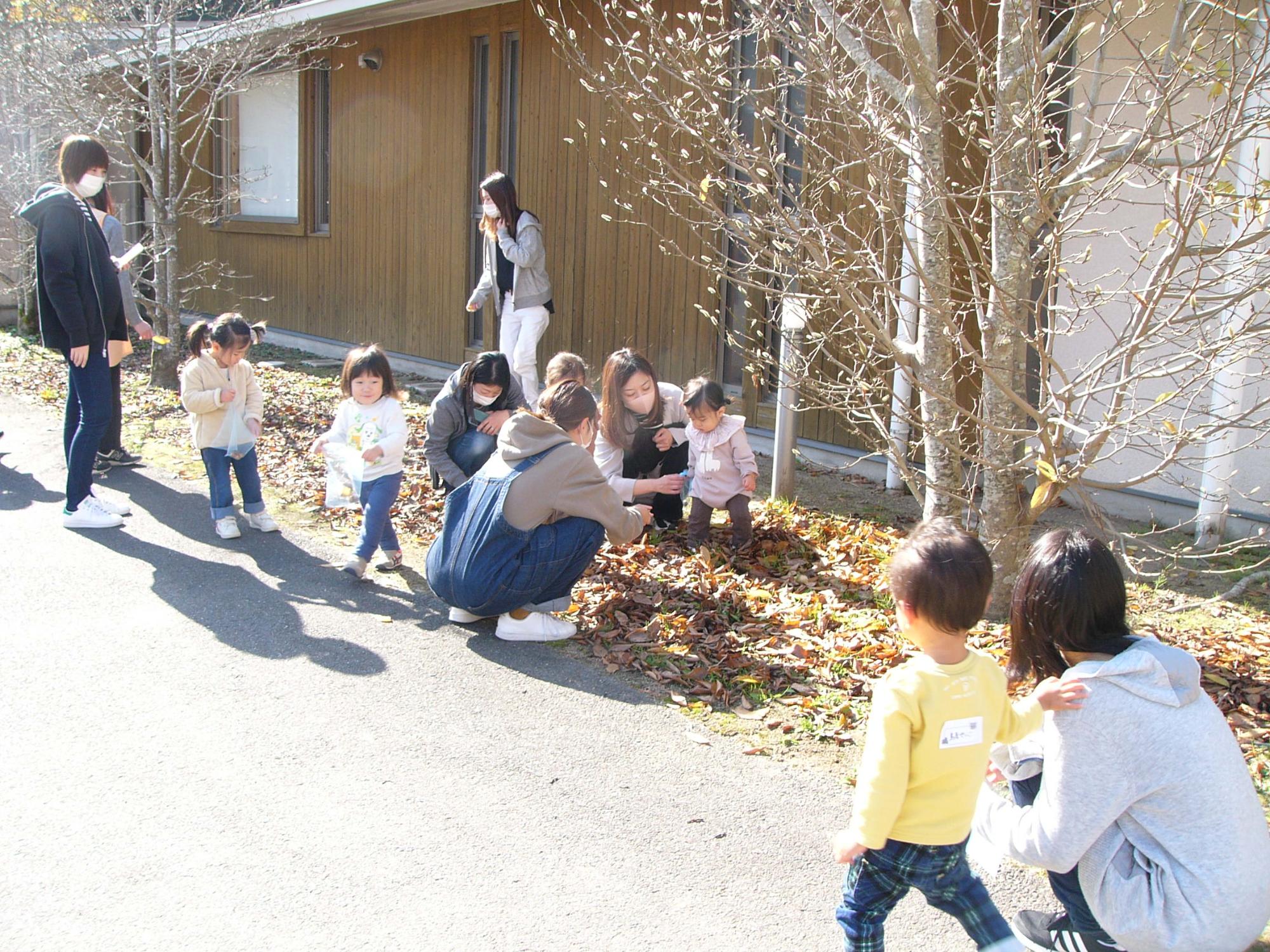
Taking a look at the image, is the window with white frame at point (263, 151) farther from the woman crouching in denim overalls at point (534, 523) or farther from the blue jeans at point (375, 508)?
the woman crouching in denim overalls at point (534, 523)

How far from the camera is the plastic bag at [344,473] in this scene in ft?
19.3

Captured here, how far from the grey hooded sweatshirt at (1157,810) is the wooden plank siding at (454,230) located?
208 inches

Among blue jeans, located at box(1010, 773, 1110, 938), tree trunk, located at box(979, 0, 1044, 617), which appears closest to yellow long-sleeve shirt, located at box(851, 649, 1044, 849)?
blue jeans, located at box(1010, 773, 1110, 938)

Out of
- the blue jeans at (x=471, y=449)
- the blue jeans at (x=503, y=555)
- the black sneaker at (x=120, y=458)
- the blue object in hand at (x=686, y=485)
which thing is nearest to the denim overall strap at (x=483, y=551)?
the blue jeans at (x=503, y=555)

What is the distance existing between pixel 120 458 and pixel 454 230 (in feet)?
15.1

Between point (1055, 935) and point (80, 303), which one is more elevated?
point (80, 303)

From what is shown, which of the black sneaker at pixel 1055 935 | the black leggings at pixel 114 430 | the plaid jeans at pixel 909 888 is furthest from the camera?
the black leggings at pixel 114 430

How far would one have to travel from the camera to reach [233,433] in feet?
21.1

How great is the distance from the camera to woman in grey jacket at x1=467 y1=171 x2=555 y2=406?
8812mm

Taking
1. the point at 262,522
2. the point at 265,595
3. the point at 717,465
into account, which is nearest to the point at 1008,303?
the point at 717,465

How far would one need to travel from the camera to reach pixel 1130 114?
6504 mm

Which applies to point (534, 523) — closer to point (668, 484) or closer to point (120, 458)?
point (668, 484)

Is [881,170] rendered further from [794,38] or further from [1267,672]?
[1267,672]

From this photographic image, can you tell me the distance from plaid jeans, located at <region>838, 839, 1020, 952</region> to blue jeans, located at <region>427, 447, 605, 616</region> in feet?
8.24
